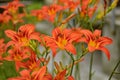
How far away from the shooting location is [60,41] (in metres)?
1.10

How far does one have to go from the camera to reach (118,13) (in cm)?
292

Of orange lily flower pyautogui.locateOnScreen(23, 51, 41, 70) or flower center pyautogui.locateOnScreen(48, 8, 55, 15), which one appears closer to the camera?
orange lily flower pyautogui.locateOnScreen(23, 51, 41, 70)

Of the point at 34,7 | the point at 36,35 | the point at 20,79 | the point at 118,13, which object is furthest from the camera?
the point at 34,7

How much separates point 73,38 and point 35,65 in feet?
0.55

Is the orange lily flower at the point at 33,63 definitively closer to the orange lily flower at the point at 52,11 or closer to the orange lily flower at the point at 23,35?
the orange lily flower at the point at 23,35

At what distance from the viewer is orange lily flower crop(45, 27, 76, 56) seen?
105 cm

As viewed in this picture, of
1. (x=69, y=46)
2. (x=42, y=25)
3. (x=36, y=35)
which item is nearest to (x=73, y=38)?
(x=69, y=46)

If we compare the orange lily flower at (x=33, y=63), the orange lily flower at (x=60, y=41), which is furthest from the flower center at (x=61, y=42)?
the orange lily flower at (x=33, y=63)

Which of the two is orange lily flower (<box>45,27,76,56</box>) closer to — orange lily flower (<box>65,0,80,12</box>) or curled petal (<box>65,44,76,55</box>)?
curled petal (<box>65,44,76,55</box>)

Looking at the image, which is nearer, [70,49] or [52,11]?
[70,49]

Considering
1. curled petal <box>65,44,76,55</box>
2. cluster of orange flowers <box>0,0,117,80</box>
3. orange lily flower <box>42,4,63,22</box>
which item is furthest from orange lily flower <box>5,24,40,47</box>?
orange lily flower <box>42,4,63,22</box>

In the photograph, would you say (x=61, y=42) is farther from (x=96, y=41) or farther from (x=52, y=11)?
(x=52, y=11)

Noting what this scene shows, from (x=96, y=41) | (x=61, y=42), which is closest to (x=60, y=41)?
(x=61, y=42)

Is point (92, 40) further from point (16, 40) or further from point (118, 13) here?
point (118, 13)
